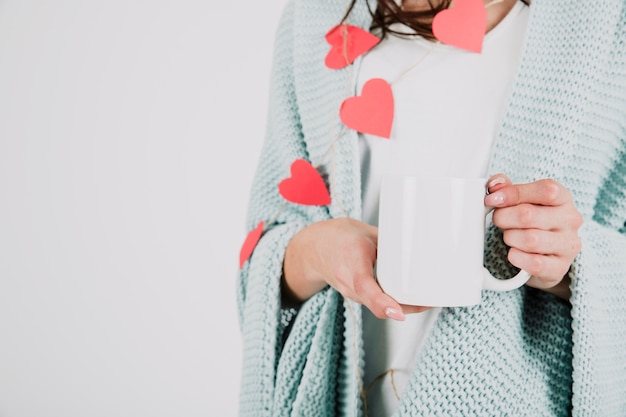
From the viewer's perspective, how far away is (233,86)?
1.31m

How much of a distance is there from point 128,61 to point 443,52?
0.86m

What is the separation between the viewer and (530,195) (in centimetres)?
47

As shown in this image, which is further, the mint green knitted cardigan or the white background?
the white background

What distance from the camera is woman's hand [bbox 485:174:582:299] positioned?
47cm

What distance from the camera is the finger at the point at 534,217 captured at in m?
0.47

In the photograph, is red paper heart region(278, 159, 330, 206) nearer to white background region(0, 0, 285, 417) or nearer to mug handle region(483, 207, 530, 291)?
mug handle region(483, 207, 530, 291)

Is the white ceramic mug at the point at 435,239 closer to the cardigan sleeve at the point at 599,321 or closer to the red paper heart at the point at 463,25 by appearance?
the cardigan sleeve at the point at 599,321

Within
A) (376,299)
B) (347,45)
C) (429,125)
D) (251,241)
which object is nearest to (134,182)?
(251,241)

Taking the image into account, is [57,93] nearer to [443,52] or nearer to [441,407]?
[443,52]

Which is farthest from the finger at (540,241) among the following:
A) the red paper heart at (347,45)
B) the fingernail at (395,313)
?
the red paper heart at (347,45)

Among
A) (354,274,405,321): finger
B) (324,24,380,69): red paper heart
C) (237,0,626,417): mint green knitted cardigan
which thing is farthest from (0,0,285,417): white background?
(354,274,405,321): finger

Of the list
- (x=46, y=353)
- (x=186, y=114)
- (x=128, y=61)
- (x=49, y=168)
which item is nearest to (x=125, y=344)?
(x=46, y=353)

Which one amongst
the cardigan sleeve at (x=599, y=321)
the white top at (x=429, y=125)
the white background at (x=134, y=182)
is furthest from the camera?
the white background at (x=134, y=182)

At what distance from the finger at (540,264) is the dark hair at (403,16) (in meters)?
0.35
